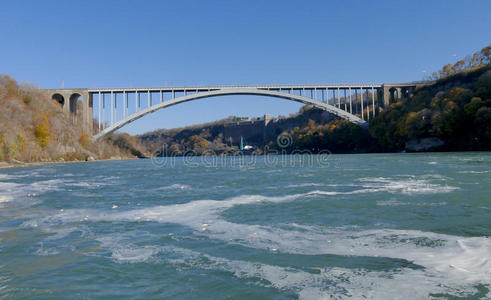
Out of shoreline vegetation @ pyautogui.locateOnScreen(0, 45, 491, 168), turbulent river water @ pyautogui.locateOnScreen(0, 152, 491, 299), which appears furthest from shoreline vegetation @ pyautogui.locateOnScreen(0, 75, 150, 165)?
turbulent river water @ pyautogui.locateOnScreen(0, 152, 491, 299)

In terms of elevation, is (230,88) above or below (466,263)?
above

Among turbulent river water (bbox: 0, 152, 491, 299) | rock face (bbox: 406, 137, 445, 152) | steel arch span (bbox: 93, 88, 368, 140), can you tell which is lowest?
turbulent river water (bbox: 0, 152, 491, 299)

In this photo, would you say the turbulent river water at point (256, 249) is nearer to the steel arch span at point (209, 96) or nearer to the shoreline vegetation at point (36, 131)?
the shoreline vegetation at point (36, 131)

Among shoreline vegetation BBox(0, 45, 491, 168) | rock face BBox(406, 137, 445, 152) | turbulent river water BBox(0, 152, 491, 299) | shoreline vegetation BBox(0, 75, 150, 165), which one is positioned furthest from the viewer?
rock face BBox(406, 137, 445, 152)

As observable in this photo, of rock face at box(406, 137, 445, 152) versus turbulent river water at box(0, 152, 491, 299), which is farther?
rock face at box(406, 137, 445, 152)

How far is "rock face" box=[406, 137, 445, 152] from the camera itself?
108 ft

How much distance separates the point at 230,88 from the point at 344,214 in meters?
36.8

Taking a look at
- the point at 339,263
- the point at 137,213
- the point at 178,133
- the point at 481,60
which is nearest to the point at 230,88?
the point at 481,60

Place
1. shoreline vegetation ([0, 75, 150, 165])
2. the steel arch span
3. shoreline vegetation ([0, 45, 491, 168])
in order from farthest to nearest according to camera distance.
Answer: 1. the steel arch span
2. shoreline vegetation ([0, 45, 491, 168])
3. shoreline vegetation ([0, 75, 150, 165])

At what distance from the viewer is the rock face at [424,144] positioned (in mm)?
33000

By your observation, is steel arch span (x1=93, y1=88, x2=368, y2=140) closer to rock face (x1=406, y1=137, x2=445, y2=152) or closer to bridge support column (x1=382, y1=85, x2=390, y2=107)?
bridge support column (x1=382, y1=85, x2=390, y2=107)

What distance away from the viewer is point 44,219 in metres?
5.25

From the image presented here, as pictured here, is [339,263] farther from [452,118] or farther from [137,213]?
[452,118]

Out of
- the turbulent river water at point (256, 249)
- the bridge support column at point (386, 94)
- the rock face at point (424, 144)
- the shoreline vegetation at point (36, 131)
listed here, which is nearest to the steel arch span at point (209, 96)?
the shoreline vegetation at point (36, 131)
